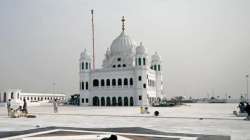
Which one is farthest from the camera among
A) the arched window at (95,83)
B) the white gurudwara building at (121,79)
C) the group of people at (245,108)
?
the arched window at (95,83)

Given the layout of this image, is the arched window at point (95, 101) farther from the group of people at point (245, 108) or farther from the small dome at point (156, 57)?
the group of people at point (245, 108)

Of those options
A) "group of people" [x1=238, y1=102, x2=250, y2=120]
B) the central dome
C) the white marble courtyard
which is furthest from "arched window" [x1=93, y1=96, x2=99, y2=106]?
"group of people" [x1=238, y1=102, x2=250, y2=120]

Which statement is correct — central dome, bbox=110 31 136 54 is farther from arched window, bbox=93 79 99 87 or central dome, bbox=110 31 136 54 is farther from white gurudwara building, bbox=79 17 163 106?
arched window, bbox=93 79 99 87

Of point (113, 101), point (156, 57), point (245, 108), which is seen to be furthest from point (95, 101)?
point (245, 108)

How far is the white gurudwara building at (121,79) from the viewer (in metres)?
75.6

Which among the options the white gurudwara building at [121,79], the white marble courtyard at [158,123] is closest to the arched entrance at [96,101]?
the white gurudwara building at [121,79]

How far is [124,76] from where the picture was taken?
77.1 meters

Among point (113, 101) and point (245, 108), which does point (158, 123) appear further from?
point (113, 101)

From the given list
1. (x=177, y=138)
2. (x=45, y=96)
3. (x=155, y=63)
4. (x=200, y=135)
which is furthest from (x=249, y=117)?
(x=45, y=96)

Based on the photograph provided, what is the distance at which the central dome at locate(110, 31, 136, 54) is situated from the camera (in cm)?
8612

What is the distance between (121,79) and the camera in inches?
3044

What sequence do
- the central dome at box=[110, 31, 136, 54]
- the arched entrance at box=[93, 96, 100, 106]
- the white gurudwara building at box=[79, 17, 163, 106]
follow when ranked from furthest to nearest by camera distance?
1. the central dome at box=[110, 31, 136, 54]
2. the arched entrance at box=[93, 96, 100, 106]
3. the white gurudwara building at box=[79, 17, 163, 106]

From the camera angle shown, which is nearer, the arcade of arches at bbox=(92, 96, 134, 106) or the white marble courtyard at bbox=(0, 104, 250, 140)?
the white marble courtyard at bbox=(0, 104, 250, 140)

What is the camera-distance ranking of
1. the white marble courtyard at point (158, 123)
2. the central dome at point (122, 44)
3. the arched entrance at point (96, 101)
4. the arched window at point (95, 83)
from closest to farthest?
the white marble courtyard at point (158, 123) < the arched entrance at point (96, 101) < the arched window at point (95, 83) < the central dome at point (122, 44)
